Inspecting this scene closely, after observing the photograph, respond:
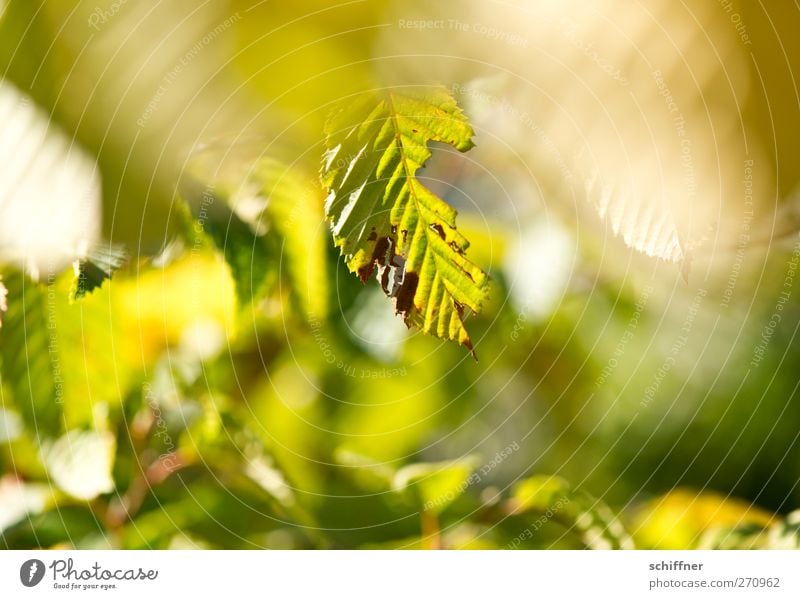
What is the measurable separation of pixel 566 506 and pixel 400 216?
230mm

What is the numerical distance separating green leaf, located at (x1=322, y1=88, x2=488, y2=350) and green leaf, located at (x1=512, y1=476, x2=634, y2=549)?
0.12 metres

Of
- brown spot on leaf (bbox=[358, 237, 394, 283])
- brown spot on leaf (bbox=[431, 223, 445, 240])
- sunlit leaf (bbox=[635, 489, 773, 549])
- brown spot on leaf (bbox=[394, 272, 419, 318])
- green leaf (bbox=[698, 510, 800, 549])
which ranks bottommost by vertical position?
green leaf (bbox=[698, 510, 800, 549])

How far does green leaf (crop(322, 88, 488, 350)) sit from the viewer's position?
41cm

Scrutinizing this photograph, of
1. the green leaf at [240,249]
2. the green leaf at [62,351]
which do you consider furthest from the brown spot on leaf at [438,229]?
the green leaf at [62,351]

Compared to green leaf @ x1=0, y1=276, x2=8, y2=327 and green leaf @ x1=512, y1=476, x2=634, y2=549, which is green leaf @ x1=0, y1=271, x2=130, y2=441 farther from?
green leaf @ x1=512, y1=476, x2=634, y2=549

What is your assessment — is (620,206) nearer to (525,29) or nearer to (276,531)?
(525,29)

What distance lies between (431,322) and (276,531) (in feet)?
0.56

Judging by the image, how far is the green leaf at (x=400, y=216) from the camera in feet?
1.36

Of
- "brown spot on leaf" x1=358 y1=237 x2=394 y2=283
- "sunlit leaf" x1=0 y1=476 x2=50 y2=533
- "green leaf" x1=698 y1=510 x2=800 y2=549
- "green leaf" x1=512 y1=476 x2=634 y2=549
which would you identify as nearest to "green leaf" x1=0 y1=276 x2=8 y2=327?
"sunlit leaf" x1=0 y1=476 x2=50 y2=533

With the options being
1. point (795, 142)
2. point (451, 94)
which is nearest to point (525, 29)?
point (451, 94)

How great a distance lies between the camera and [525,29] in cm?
47

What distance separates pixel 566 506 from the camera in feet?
1.54
